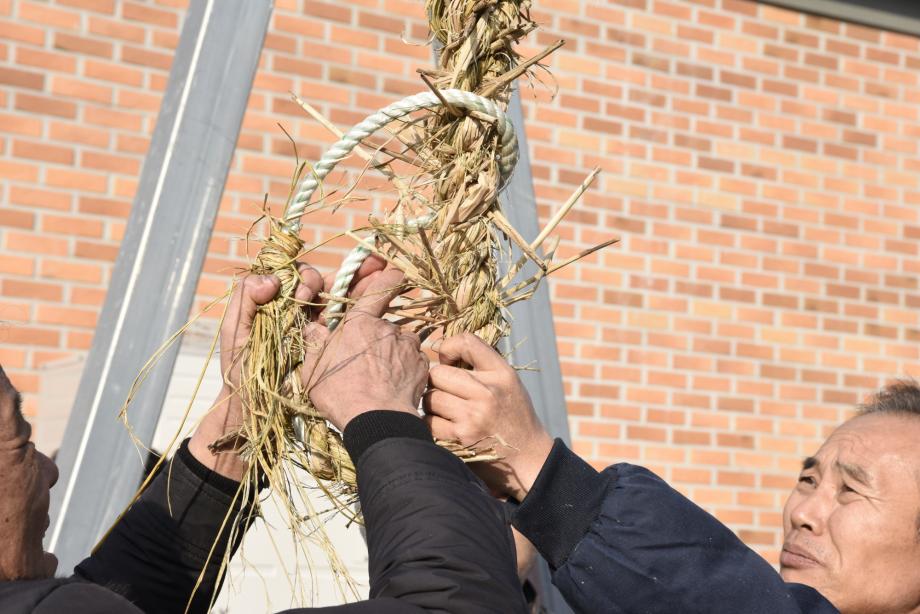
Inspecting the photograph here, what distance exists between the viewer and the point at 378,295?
1.18m

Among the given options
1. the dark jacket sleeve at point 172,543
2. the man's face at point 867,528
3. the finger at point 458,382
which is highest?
the finger at point 458,382

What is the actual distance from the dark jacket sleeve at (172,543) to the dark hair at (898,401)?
0.91 m

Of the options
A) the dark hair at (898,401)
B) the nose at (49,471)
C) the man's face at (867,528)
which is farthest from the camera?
the dark hair at (898,401)

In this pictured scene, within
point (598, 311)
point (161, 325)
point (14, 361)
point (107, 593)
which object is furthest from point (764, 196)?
point (107, 593)

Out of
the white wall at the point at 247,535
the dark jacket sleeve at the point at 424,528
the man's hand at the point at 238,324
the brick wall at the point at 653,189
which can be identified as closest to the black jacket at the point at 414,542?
the dark jacket sleeve at the point at 424,528

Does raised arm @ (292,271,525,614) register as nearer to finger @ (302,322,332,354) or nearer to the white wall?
finger @ (302,322,332,354)

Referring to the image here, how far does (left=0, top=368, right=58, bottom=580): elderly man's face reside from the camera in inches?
43.9

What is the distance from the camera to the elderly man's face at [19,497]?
112 cm

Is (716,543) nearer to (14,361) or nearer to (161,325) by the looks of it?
(161,325)

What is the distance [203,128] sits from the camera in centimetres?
161

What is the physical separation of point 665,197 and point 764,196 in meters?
0.42

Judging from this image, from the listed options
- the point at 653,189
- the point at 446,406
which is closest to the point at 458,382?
the point at 446,406

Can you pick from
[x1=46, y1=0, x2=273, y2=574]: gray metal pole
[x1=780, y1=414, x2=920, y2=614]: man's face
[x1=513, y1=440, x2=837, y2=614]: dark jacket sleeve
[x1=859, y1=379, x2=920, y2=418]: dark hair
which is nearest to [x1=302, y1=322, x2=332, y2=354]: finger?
[x1=513, y1=440, x2=837, y2=614]: dark jacket sleeve

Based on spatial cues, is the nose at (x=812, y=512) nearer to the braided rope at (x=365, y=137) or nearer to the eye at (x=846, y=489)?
the eye at (x=846, y=489)
